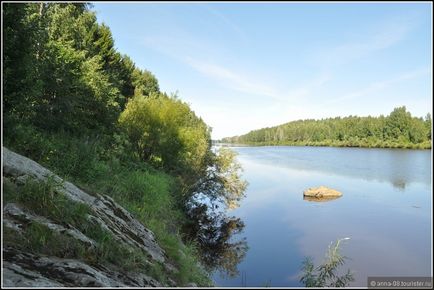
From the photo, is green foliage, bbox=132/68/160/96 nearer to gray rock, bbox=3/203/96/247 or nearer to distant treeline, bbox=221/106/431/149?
gray rock, bbox=3/203/96/247

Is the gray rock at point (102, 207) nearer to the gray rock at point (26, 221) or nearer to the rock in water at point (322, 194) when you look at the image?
the gray rock at point (26, 221)

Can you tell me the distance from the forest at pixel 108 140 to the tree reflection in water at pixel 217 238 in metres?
0.06

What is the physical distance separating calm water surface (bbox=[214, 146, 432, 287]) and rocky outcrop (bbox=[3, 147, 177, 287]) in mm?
7849

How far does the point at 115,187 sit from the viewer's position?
13867 millimetres

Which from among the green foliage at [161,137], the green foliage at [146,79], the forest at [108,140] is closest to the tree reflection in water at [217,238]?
the forest at [108,140]

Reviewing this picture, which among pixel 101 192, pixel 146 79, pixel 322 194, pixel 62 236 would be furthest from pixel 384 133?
pixel 62 236

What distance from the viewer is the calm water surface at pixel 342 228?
58.5 feet

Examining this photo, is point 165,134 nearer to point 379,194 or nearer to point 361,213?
point 361,213

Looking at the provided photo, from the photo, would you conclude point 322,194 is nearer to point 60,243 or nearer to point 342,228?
point 342,228

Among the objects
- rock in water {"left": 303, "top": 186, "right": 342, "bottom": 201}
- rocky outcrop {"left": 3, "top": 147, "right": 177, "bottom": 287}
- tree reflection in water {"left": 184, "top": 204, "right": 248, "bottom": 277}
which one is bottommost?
tree reflection in water {"left": 184, "top": 204, "right": 248, "bottom": 277}

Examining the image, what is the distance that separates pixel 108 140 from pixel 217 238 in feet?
29.1

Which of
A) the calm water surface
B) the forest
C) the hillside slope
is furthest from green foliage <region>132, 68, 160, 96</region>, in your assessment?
the hillside slope

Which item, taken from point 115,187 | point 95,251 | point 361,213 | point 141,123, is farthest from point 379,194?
point 95,251

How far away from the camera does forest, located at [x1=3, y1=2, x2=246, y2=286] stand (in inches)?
387
